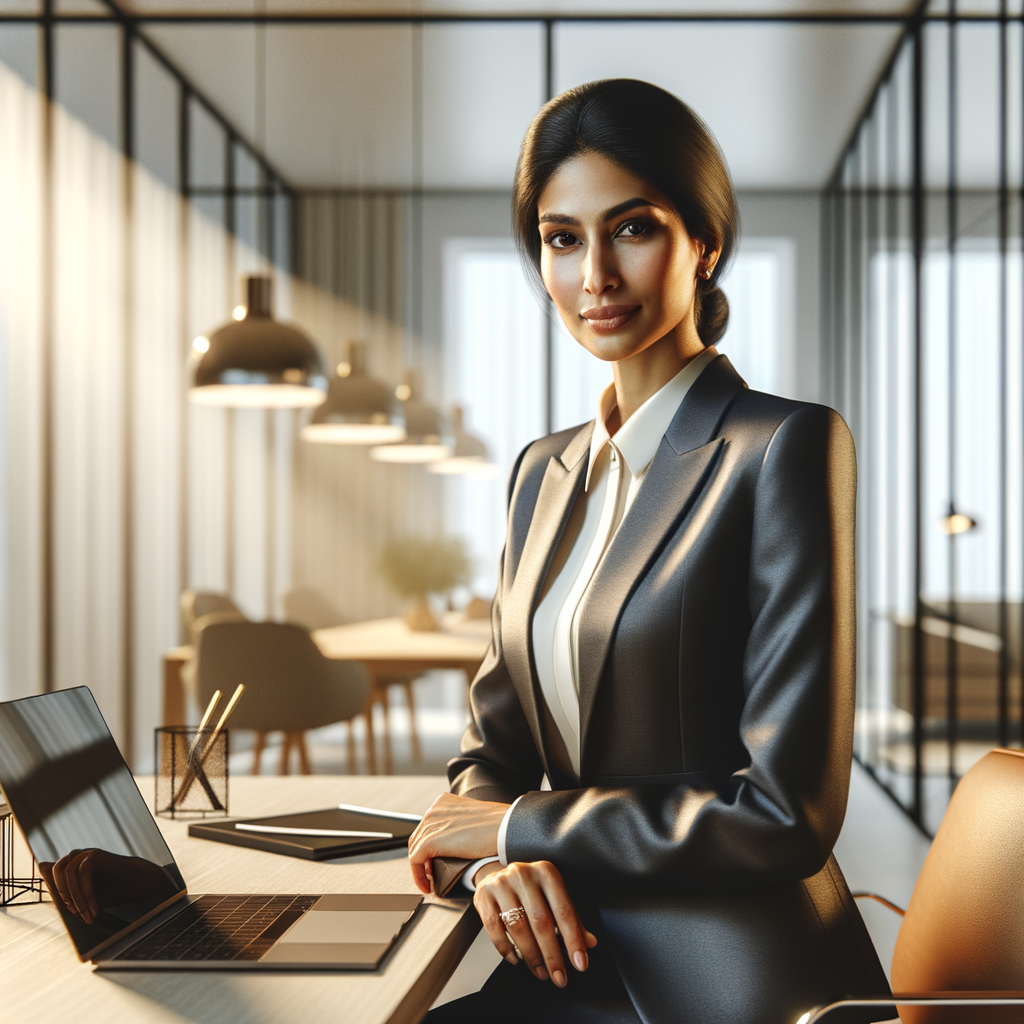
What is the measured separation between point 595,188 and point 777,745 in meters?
0.61

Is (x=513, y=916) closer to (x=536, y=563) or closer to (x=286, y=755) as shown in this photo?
(x=536, y=563)

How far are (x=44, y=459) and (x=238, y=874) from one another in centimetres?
381

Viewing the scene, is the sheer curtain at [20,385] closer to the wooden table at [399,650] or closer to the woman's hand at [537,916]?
the wooden table at [399,650]

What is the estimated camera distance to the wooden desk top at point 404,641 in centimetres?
392

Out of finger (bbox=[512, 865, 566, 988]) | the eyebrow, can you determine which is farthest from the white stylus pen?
the eyebrow

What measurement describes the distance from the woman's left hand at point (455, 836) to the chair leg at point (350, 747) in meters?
3.27

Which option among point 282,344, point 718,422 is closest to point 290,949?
point 718,422

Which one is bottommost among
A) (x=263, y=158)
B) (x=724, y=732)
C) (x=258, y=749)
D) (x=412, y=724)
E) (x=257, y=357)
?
(x=258, y=749)

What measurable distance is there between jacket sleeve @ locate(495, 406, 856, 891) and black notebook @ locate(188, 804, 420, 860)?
280mm

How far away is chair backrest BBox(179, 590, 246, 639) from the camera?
14.8ft

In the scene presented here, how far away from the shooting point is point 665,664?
3.44 ft

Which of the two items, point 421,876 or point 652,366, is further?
point 652,366

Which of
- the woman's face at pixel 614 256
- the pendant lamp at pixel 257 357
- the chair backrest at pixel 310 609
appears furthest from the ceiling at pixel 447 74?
the woman's face at pixel 614 256

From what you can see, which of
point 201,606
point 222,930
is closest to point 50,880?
point 222,930
